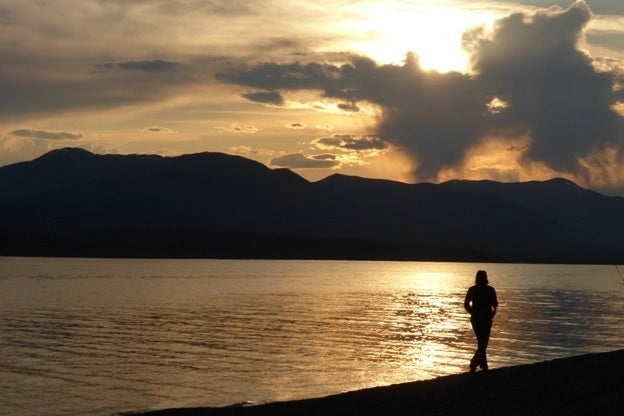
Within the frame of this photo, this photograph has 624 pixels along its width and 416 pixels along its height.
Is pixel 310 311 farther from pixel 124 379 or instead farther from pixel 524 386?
pixel 524 386

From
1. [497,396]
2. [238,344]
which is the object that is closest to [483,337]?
[497,396]

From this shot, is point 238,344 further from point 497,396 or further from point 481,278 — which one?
point 497,396

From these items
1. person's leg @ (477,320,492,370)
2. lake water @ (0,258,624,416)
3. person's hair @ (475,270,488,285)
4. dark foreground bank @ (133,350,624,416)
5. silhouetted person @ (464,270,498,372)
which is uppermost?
person's hair @ (475,270,488,285)

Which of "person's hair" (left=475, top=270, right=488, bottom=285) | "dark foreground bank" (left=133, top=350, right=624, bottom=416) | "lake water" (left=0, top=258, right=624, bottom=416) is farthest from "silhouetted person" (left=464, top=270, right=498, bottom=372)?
"lake water" (left=0, top=258, right=624, bottom=416)

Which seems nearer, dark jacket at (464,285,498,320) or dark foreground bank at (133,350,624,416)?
dark foreground bank at (133,350,624,416)

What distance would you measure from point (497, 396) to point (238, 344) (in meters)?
26.6

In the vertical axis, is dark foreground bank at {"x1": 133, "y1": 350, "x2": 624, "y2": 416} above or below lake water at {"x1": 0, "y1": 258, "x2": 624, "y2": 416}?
above

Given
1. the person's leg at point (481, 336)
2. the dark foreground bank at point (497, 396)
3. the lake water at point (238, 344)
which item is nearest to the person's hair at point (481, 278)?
the person's leg at point (481, 336)

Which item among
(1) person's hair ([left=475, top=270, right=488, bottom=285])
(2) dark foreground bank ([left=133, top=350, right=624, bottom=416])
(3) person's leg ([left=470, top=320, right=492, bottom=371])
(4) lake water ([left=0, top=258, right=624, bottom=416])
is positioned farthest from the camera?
(4) lake water ([left=0, top=258, right=624, bottom=416])

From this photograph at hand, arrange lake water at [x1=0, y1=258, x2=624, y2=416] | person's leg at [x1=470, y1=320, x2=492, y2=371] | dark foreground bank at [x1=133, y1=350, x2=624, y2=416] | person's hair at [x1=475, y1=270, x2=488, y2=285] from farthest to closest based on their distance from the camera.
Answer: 1. lake water at [x1=0, y1=258, x2=624, y2=416]
2. person's leg at [x1=470, y1=320, x2=492, y2=371]
3. person's hair at [x1=475, y1=270, x2=488, y2=285]
4. dark foreground bank at [x1=133, y1=350, x2=624, y2=416]

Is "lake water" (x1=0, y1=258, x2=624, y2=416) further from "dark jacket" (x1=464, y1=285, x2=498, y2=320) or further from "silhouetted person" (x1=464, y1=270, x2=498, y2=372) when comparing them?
"dark jacket" (x1=464, y1=285, x2=498, y2=320)

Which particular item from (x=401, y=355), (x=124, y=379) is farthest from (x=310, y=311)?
(x=124, y=379)

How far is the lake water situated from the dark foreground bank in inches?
267

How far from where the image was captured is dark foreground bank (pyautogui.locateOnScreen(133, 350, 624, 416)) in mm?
19500
